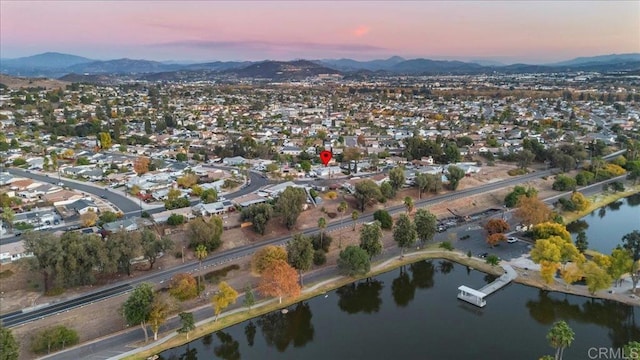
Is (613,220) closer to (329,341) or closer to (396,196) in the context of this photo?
(396,196)

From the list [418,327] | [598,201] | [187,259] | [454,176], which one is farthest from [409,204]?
[598,201]

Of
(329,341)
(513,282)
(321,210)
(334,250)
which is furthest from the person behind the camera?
(321,210)

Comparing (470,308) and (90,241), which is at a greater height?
(90,241)

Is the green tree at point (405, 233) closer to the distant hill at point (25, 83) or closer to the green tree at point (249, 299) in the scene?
the green tree at point (249, 299)

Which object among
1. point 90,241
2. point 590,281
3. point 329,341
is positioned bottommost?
point 329,341

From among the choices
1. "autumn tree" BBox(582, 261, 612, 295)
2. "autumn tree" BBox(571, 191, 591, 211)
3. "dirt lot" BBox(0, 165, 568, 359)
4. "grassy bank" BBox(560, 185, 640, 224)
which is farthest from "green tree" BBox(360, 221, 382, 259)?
"autumn tree" BBox(571, 191, 591, 211)

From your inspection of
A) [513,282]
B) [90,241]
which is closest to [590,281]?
[513,282]
